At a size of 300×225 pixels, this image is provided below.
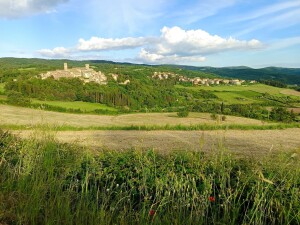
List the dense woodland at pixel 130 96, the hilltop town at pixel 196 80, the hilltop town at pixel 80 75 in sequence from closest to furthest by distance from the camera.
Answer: the dense woodland at pixel 130 96 → the hilltop town at pixel 80 75 → the hilltop town at pixel 196 80

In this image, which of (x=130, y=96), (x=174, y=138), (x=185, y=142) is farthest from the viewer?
(x=130, y=96)

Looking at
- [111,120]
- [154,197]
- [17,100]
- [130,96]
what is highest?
[154,197]

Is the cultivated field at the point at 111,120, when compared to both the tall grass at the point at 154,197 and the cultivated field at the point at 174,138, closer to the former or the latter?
the cultivated field at the point at 174,138

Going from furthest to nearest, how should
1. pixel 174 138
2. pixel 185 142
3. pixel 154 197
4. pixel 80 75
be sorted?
1. pixel 80 75
2. pixel 174 138
3. pixel 185 142
4. pixel 154 197

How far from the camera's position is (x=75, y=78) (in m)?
72.4

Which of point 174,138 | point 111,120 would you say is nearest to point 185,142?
point 174,138

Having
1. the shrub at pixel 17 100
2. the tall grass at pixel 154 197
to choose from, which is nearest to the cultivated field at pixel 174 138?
the tall grass at pixel 154 197

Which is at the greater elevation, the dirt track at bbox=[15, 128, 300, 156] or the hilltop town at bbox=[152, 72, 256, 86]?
the dirt track at bbox=[15, 128, 300, 156]

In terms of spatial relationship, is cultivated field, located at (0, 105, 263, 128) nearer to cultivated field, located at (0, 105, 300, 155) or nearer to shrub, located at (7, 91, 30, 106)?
cultivated field, located at (0, 105, 300, 155)

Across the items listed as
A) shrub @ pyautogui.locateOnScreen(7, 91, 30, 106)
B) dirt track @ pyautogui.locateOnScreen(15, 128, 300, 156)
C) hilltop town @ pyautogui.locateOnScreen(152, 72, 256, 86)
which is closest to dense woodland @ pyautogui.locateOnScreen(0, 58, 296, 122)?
shrub @ pyautogui.locateOnScreen(7, 91, 30, 106)

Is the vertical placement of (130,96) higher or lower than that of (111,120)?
lower

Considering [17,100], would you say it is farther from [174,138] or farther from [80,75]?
[174,138]

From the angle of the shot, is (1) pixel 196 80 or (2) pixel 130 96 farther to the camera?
(1) pixel 196 80

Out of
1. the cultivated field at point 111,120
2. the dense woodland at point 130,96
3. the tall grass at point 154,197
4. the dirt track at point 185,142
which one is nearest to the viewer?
the tall grass at point 154,197
